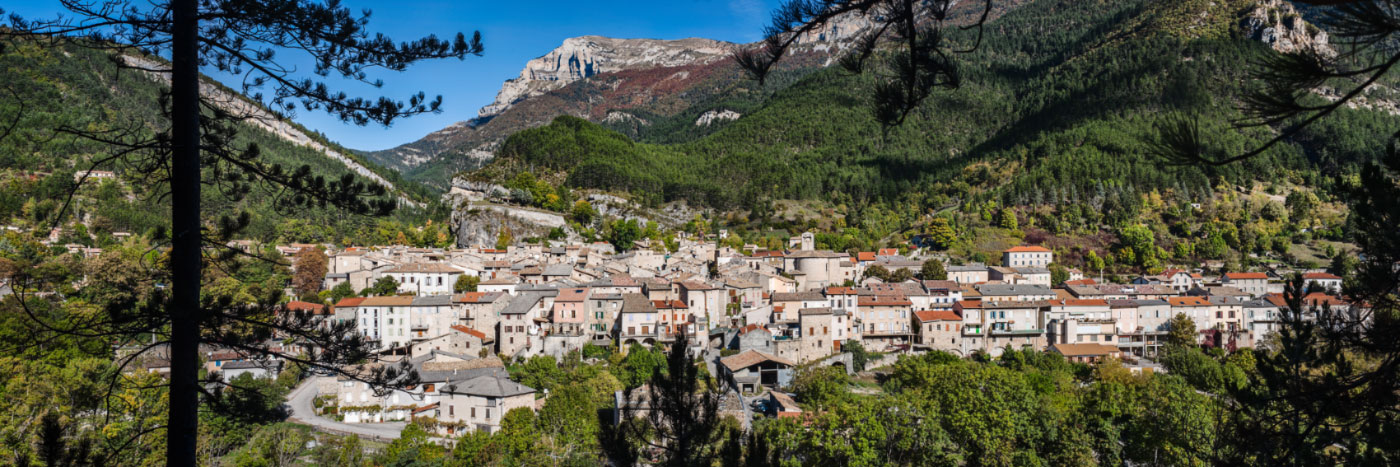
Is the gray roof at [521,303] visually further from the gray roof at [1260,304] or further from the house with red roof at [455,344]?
the gray roof at [1260,304]

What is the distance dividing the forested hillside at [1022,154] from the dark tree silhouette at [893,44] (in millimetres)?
61296

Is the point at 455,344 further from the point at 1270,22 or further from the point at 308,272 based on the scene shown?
the point at 1270,22

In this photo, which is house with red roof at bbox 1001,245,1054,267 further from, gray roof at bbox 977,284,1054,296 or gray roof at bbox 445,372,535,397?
gray roof at bbox 445,372,535,397

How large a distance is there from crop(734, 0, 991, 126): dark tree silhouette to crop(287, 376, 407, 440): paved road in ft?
102

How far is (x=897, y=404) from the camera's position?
1169 inches

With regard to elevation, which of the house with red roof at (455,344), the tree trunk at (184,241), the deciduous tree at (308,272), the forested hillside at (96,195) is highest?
the forested hillside at (96,195)

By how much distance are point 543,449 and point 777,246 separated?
49.4 meters

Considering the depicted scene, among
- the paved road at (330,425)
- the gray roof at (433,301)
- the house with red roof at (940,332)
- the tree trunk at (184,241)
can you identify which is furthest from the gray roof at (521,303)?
the tree trunk at (184,241)

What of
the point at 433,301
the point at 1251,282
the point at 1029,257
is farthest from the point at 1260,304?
the point at 433,301

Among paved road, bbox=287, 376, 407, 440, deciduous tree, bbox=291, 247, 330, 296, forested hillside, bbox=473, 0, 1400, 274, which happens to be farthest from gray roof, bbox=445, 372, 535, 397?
forested hillside, bbox=473, 0, 1400, 274

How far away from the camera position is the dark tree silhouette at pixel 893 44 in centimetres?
519

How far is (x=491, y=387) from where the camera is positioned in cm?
3281

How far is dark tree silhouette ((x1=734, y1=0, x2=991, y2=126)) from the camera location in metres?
5.19

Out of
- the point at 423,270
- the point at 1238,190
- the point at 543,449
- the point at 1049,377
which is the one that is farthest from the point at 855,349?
the point at 1238,190
